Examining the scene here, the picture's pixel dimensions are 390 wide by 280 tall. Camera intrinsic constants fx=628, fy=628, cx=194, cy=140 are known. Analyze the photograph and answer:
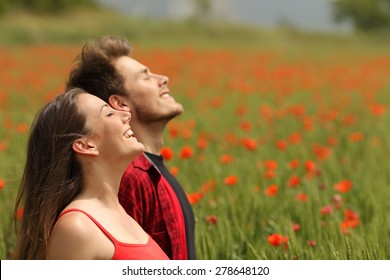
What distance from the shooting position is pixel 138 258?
1.67m

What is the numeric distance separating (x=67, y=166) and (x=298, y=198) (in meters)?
1.59

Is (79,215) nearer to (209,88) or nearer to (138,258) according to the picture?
(138,258)

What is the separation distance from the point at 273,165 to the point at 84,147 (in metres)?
1.84

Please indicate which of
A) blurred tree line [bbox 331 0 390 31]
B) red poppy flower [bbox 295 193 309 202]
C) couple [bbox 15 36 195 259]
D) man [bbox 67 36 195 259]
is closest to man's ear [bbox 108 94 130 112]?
man [bbox 67 36 195 259]

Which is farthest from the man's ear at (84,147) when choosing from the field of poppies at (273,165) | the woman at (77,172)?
the field of poppies at (273,165)

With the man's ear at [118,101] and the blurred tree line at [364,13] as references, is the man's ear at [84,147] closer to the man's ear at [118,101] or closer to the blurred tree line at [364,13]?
the man's ear at [118,101]

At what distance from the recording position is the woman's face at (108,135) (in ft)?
5.57

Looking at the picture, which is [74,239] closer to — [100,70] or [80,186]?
[80,186]

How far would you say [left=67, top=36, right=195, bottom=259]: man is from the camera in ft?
6.89

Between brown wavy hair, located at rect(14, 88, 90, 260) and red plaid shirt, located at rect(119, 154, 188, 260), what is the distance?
0.38m

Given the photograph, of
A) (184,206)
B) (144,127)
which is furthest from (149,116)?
(184,206)

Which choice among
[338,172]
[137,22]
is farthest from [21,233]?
[137,22]

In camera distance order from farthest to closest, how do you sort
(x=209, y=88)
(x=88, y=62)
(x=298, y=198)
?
(x=209, y=88) → (x=298, y=198) → (x=88, y=62)

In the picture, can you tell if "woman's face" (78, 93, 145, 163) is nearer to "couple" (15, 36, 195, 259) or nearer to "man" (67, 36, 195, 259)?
"couple" (15, 36, 195, 259)
